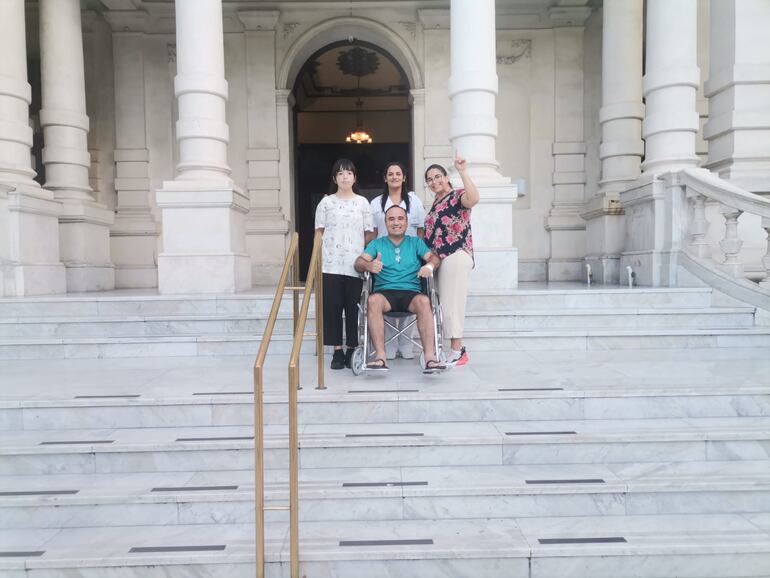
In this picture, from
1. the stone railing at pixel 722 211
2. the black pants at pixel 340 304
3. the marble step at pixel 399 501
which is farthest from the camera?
the stone railing at pixel 722 211

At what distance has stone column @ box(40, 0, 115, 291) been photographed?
835 cm

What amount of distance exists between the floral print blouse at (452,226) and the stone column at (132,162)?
7.29 meters

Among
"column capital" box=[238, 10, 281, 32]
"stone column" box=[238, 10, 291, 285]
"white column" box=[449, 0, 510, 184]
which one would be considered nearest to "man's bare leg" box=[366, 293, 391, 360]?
"white column" box=[449, 0, 510, 184]

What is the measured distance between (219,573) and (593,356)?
12.3 feet

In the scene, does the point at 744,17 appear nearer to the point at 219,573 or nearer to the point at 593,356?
the point at 593,356

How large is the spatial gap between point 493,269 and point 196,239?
12.4 ft

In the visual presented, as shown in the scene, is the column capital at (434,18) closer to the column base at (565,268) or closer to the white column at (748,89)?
the white column at (748,89)

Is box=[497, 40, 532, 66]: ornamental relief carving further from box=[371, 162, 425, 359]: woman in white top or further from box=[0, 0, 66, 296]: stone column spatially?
box=[0, 0, 66, 296]: stone column

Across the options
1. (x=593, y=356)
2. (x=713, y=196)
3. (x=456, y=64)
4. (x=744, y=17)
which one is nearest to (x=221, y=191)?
(x=456, y=64)

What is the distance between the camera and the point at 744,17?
7344 mm

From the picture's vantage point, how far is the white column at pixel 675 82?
7344 mm

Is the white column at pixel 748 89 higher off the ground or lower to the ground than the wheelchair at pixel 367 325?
higher

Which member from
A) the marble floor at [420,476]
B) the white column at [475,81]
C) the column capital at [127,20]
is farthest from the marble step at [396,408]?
the column capital at [127,20]

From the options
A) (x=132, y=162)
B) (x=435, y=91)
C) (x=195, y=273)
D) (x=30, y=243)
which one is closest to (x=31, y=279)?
(x=30, y=243)
